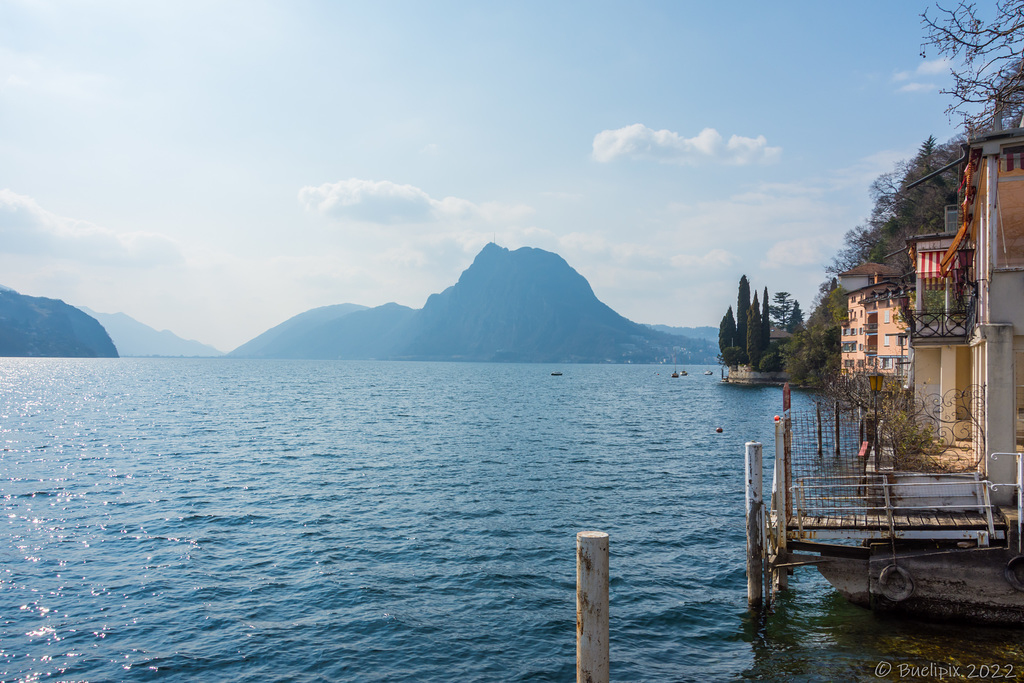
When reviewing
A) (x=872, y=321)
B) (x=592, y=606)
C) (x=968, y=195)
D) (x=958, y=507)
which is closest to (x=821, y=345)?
(x=872, y=321)

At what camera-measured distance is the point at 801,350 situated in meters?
89.1

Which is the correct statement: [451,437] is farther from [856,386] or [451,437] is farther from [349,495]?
[856,386]

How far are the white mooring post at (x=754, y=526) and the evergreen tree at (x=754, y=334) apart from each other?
99.7 metres

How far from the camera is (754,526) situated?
13438mm

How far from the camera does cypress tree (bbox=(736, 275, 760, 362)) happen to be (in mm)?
114125

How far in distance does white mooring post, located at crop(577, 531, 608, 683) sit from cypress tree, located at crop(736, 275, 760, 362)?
114 meters

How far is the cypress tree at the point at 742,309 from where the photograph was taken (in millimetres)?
114125

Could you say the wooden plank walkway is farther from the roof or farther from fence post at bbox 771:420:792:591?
the roof

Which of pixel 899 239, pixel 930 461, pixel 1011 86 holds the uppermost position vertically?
pixel 899 239

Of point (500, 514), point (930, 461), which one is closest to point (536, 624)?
point (500, 514)

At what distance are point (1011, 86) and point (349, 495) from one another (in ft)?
78.8

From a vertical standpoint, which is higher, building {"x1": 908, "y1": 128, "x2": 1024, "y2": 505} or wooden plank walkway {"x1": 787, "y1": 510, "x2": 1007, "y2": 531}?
building {"x1": 908, "y1": 128, "x2": 1024, "y2": 505}

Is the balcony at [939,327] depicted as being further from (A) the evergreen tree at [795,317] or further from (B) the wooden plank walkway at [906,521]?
(A) the evergreen tree at [795,317]

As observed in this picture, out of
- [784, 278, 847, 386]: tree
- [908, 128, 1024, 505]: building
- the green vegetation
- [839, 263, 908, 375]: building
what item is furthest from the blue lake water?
the green vegetation
